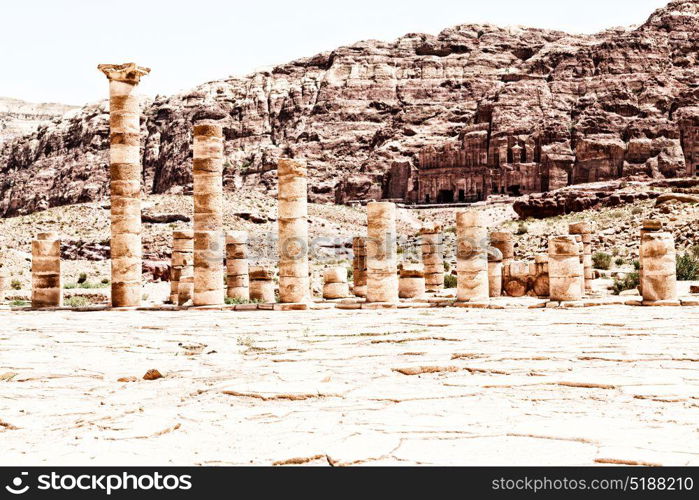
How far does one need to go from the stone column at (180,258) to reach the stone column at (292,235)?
525 centimetres

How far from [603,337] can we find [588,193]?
51405mm

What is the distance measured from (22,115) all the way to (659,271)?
160238mm

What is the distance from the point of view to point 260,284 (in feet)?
67.6

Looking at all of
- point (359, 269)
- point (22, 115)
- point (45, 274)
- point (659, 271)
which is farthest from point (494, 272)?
point (22, 115)

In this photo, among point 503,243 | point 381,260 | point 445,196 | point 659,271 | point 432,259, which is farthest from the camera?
point 445,196

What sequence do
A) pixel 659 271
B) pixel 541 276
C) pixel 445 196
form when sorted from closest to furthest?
pixel 659 271 < pixel 541 276 < pixel 445 196

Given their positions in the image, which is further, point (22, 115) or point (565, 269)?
point (22, 115)

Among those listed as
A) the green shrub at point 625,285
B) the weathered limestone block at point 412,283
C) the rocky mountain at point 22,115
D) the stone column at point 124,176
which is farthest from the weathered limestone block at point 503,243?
the rocky mountain at point 22,115

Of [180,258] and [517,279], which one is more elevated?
[180,258]

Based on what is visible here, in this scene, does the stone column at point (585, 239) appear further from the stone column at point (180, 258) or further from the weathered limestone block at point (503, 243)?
Answer: the stone column at point (180, 258)

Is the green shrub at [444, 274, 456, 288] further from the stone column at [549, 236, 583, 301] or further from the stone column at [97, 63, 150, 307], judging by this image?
the stone column at [97, 63, 150, 307]

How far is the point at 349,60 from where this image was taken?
104 m

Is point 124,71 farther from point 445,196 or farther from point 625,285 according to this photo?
point 445,196

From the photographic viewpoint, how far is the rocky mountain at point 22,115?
491 feet
